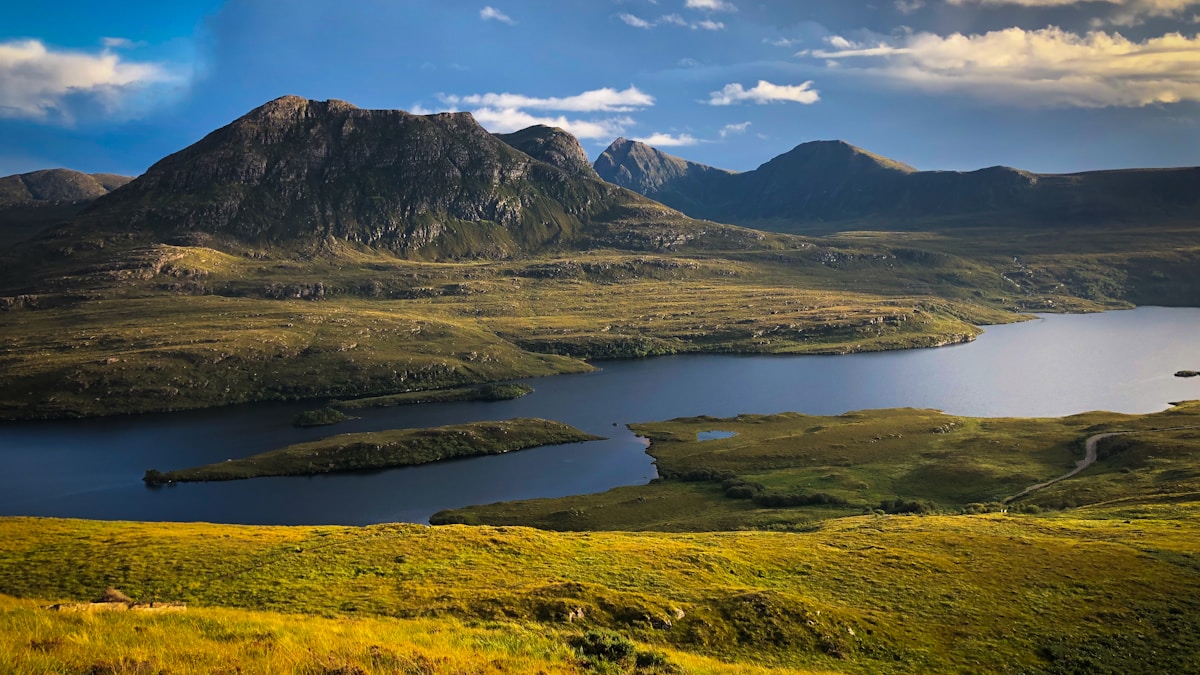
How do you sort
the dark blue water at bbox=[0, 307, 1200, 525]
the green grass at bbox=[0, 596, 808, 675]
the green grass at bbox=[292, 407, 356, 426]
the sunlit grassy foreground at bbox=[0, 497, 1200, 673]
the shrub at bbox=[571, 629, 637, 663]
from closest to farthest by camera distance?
the green grass at bbox=[0, 596, 808, 675] → the sunlit grassy foreground at bbox=[0, 497, 1200, 673] → the shrub at bbox=[571, 629, 637, 663] → the dark blue water at bbox=[0, 307, 1200, 525] → the green grass at bbox=[292, 407, 356, 426]

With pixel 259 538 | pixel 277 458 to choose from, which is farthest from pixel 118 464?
pixel 259 538

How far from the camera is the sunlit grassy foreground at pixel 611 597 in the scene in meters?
22.7

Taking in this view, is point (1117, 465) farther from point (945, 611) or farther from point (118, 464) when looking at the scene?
point (118, 464)

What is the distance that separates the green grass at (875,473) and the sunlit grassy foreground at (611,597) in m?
37.1

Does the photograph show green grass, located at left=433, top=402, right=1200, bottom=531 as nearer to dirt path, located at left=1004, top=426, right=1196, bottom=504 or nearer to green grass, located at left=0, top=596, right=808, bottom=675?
dirt path, located at left=1004, top=426, right=1196, bottom=504

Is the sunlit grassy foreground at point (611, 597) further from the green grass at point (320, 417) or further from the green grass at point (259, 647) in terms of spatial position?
the green grass at point (320, 417)

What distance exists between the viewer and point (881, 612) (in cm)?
4216

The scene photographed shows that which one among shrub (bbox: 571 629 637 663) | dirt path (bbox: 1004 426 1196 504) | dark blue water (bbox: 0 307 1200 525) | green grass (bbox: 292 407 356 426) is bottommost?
dark blue water (bbox: 0 307 1200 525)

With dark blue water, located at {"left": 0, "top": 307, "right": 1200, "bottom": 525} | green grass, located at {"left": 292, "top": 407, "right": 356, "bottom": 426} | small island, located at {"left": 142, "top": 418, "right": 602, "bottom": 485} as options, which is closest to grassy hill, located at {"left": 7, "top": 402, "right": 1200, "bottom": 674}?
dark blue water, located at {"left": 0, "top": 307, "right": 1200, "bottom": 525}

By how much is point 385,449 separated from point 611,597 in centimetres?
12066

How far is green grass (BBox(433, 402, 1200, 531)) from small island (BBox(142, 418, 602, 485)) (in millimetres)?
30820

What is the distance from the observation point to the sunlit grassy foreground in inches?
894

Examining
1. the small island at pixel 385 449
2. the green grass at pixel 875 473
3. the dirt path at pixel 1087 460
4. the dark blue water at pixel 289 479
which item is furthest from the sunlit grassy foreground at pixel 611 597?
the small island at pixel 385 449

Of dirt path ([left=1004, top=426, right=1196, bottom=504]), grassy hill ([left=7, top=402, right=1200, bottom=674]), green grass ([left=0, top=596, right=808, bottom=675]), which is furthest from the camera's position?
dirt path ([left=1004, top=426, right=1196, bottom=504])
